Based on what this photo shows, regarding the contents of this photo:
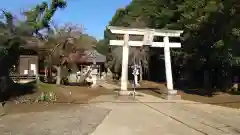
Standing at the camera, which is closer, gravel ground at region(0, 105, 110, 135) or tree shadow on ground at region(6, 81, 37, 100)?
gravel ground at region(0, 105, 110, 135)

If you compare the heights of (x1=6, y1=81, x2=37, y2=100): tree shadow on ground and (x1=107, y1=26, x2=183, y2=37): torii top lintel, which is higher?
(x1=107, y1=26, x2=183, y2=37): torii top lintel

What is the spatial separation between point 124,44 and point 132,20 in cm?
2445

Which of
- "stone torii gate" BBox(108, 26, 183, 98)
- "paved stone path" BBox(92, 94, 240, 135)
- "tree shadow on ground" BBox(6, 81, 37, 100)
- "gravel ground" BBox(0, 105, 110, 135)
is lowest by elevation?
"paved stone path" BBox(92, 94, 240, 135)

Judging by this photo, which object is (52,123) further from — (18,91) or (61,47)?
(61,47)

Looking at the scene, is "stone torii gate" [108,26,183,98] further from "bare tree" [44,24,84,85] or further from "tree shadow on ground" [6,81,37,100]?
"bare tree" [44,24,84,85]

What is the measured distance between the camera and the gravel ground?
945 cm

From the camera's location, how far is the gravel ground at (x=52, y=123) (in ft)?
31.0

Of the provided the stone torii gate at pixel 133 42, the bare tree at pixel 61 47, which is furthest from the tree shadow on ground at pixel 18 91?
the bare tree at pixel 61 47

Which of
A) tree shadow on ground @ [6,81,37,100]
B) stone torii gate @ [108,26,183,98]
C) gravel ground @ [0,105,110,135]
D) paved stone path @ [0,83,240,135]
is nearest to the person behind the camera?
gravel ground @ [0,105,110,135]

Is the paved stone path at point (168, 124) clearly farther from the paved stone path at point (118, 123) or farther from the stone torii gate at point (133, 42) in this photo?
the stone torii gate at point (133, 42)

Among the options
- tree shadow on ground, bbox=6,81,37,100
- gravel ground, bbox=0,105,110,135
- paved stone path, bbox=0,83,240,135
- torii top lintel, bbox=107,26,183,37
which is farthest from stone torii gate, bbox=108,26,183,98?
gravel ground, bbox=0,105,110,135

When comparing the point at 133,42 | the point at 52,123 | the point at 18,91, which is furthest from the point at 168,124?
the point at 133,42

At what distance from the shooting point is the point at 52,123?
10.9 meters

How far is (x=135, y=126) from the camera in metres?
10.6
